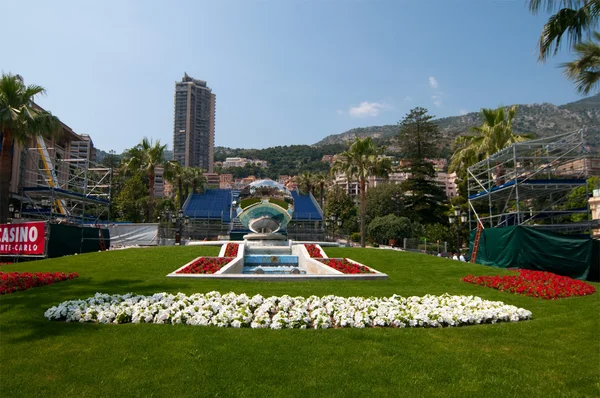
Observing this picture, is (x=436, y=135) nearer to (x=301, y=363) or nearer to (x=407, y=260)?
(x=407, y=260)

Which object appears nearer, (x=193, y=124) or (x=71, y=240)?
(x=71, y=240)

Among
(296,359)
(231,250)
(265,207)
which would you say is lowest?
(296,359)

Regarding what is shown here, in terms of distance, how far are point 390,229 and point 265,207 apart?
20632 millimetres

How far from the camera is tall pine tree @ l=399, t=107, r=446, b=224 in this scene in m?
48.6

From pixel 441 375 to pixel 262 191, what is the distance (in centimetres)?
2359

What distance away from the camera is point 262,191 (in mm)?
27891

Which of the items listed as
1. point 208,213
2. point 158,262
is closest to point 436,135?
point 208,213

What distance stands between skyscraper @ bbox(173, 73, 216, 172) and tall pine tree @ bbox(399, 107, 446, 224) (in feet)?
448

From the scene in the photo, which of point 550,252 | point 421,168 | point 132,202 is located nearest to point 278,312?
point 550,252

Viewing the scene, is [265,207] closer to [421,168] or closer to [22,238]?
[22,238]

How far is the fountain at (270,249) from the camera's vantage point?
14250 mm

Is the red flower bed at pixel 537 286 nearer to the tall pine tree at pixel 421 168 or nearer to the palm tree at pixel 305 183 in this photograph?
the tall pine tree at pixel 421 168

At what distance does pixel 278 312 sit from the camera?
7.14 m

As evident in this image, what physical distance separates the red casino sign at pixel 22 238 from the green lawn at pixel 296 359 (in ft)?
36.2
